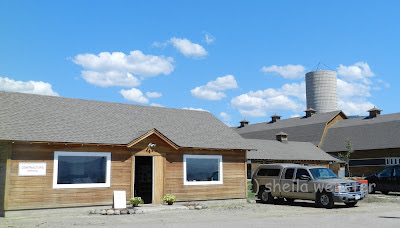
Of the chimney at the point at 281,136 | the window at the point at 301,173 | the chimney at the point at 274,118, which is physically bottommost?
the window at the point at 301,173

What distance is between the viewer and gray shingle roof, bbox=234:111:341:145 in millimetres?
60719

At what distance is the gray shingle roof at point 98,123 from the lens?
16.9 meters

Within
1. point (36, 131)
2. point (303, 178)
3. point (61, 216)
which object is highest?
point (36, 131)

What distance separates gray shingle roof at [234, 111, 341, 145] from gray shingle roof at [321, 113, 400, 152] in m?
1.56

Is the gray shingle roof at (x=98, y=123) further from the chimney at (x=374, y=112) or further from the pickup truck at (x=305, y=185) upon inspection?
the chimney at (x=374, y=112)

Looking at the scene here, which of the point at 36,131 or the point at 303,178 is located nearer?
the point at 36,131

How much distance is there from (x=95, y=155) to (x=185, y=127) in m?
6.19

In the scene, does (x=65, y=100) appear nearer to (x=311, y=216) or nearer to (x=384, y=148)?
Answer: (x=311, y=216)

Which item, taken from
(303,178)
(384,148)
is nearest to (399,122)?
(384,148)

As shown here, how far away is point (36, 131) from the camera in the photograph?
54.4 ft

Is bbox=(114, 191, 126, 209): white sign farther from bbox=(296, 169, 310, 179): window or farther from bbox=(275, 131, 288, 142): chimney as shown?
bbox=(275, 131, 288, 142): chimney

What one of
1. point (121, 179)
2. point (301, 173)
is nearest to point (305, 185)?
point (301, 173)

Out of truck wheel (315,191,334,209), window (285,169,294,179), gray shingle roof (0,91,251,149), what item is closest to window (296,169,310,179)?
window (285,169,294,179)

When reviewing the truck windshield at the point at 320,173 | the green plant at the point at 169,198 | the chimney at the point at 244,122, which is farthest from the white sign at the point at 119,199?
the chimney at the point at 244,122
